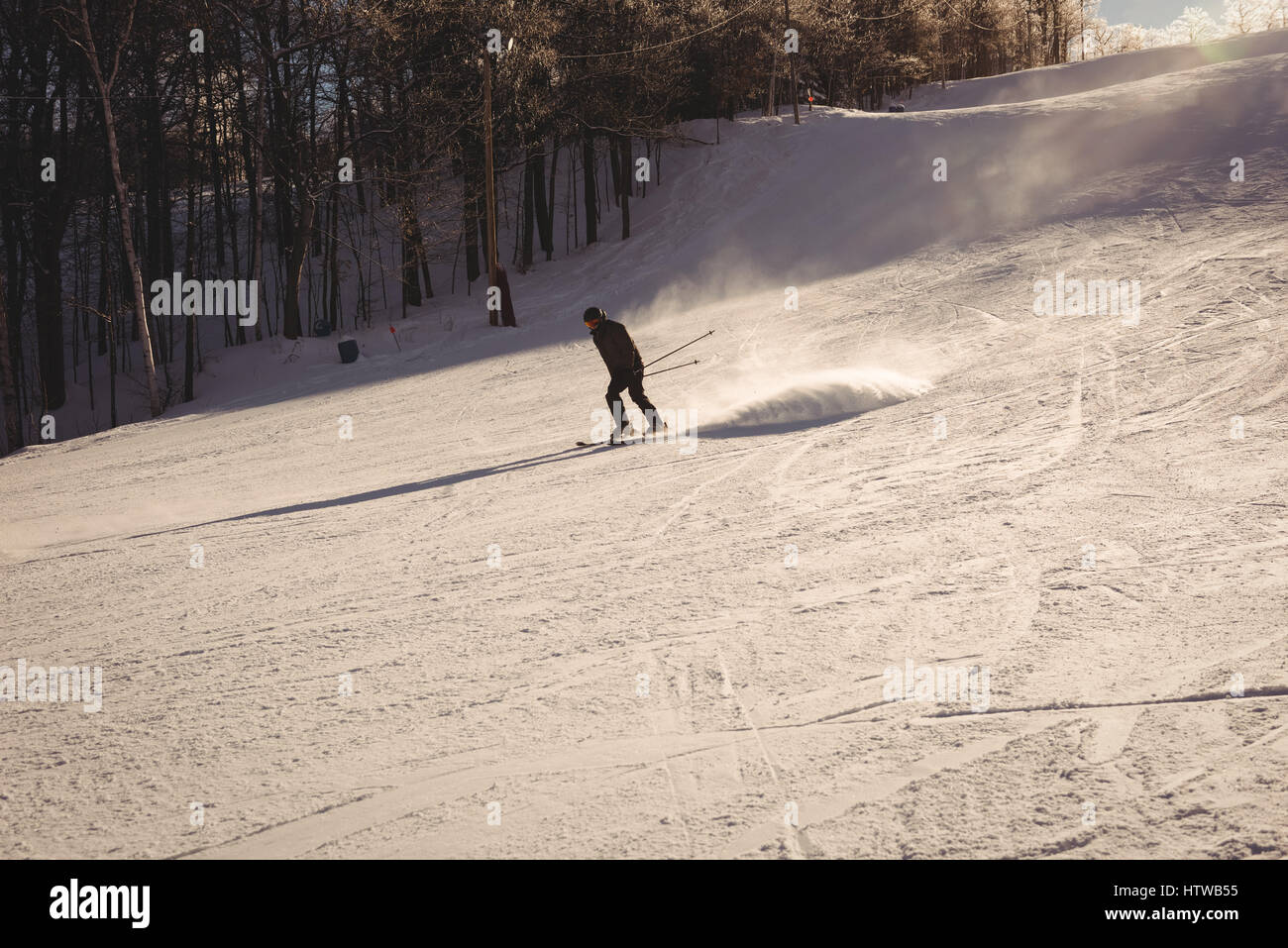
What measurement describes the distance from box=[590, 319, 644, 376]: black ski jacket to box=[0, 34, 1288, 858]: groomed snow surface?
127 cm

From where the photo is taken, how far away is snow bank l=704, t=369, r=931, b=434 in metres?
12.5

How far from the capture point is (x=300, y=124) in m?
27.2

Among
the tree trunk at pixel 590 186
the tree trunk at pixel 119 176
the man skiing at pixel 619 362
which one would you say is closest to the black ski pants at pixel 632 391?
the man skiing at pixel 619 362

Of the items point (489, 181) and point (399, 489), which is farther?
point (489, 181)

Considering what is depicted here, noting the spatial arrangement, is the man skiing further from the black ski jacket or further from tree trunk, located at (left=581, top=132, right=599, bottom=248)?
tree trunk, located at (left=581, top=132, right=599, bottom=248)

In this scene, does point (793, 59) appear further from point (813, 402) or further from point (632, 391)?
point (632, 391)

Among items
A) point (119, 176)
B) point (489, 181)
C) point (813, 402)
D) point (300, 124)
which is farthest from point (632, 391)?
point (300, 124)

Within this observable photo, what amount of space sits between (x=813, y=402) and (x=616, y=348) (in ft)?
9.76

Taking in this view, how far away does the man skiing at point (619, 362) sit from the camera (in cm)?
1204

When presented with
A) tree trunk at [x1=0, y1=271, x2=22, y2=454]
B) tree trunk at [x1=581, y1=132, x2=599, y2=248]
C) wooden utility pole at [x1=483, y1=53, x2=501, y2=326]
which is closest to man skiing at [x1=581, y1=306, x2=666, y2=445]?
wooden utility pole at [x1=483, y1=53, x2=501, y2=326]

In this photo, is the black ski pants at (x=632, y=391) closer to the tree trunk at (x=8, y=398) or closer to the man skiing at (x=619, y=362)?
the man skiing at (x=619, y=362)

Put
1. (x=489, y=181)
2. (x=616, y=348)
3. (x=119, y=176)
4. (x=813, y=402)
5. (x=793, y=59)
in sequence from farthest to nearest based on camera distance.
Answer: (x=793, y=59), (x=489, y=181), (x=119, y=176), (x=813, y=402), (x=616, y=348)

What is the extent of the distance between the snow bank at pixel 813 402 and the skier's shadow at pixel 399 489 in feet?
7.35
